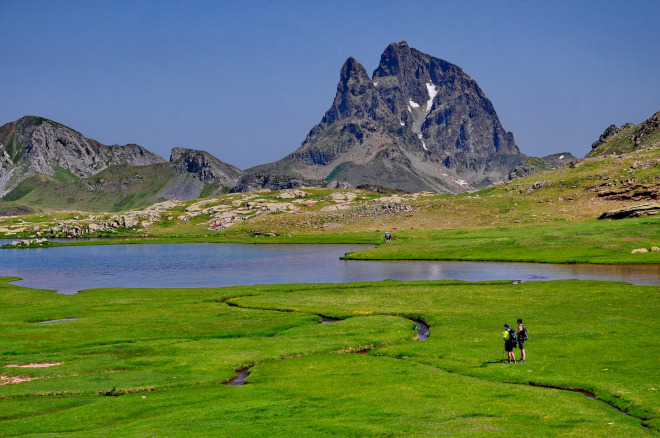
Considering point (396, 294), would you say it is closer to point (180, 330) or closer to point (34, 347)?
point (180, 330)

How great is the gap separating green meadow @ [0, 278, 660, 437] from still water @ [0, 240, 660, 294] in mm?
22154

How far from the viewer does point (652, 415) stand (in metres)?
28.6

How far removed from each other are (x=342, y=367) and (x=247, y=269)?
84642 millimetres

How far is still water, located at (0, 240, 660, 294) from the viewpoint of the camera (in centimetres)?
10081

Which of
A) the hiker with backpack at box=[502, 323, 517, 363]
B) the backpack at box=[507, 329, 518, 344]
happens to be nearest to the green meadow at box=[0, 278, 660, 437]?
the hiker with backpack at box=[502, 323, 517, 363]

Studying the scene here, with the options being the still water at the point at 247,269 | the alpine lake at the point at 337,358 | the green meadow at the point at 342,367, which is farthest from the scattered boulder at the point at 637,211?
the green meadow at the point at 342,367

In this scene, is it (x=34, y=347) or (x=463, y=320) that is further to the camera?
(x=463, y=320)

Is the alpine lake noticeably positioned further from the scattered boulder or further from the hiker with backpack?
the scattered boulder

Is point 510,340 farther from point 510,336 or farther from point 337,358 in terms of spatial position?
point 337,358

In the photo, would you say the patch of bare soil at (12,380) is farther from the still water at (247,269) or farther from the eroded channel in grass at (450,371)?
the still water at (247,269)

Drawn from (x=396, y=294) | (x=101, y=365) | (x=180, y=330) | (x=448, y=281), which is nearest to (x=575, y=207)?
(x=448, y=281)

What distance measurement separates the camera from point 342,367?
43.2 meters

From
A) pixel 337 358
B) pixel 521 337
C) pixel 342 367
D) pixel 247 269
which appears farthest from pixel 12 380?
pixel 247 269

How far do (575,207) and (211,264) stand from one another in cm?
12443
